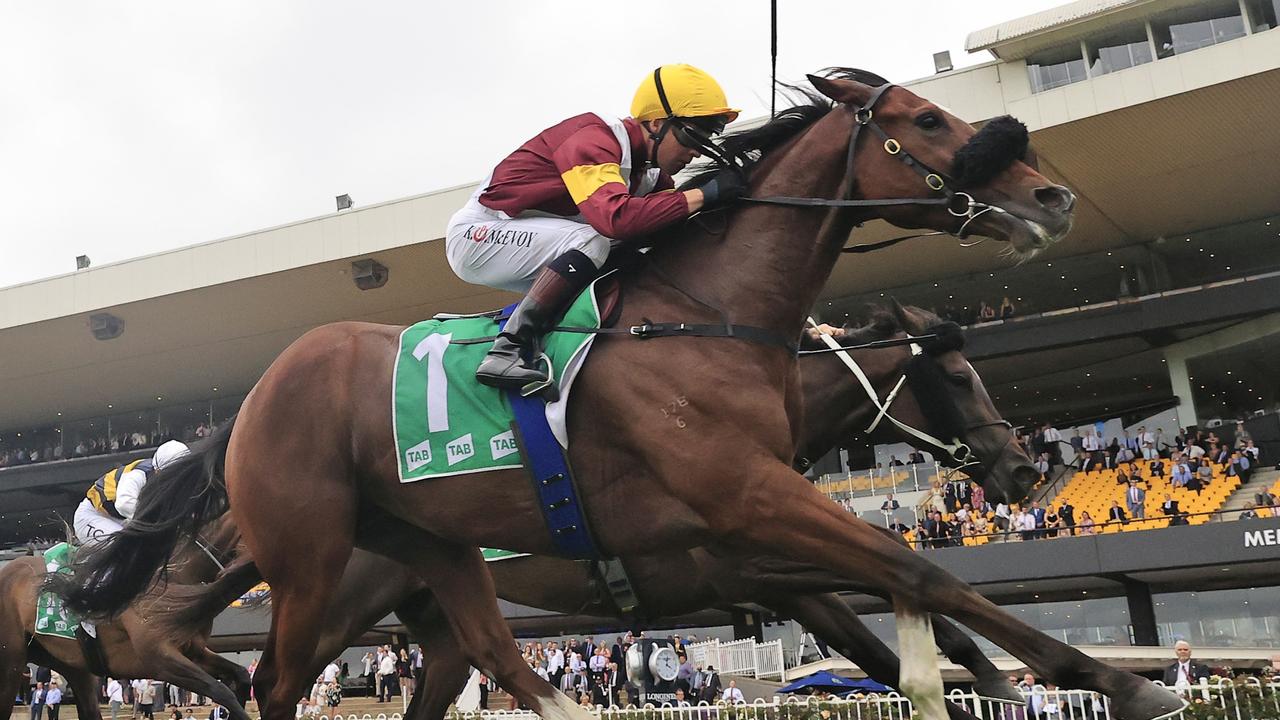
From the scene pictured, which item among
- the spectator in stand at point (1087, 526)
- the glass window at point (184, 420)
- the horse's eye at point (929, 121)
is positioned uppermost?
the glass window at point (184, 420)

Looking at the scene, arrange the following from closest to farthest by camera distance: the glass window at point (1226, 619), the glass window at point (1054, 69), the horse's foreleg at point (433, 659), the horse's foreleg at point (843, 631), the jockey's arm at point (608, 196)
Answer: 1. the jockey's arm at point (608, 196)
2. the horse's foreleg at point (843, 631)
3. the horse's foreleg at point (433, 659)
4. the glass window at point (1226, 619)
5. the glass window at point (1054, 69)

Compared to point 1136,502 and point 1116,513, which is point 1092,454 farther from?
point 1136,502

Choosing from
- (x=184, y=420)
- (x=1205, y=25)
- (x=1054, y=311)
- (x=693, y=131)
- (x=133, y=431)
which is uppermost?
(x=1205, y=25)

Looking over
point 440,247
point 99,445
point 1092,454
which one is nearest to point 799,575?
point 440,247

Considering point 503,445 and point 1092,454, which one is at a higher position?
point 1092,454

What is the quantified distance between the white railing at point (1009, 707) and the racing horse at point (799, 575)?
1.31 meters

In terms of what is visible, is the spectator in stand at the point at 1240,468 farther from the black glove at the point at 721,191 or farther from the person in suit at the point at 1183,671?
the black glove at the point at 721,191

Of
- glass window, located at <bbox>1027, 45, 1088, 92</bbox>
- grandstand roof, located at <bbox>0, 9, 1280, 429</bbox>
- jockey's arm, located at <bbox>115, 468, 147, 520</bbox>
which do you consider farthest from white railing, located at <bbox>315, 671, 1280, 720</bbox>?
glass window, located at <bbox>1027, 45, 1088, 92</bbox>

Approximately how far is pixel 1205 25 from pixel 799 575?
1815 centimetres

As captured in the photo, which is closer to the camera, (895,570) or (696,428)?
(895,570)

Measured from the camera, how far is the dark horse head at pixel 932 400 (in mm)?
6223

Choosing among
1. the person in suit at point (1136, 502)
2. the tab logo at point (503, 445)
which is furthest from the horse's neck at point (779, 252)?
the person in suit at point (1136, 502)

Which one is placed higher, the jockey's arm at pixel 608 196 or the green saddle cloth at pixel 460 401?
the jockey's arm at pixel 608 196

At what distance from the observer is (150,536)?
466cm
